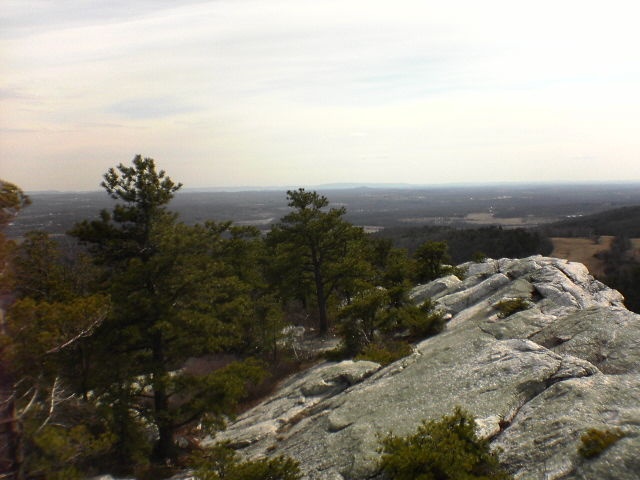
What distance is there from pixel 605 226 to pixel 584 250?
47928 mm

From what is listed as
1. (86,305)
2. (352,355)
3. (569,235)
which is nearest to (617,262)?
(569,235)

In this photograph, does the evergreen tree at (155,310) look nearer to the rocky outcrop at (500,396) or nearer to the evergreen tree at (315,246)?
the rocky outcrop at (500,396)

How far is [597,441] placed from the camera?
629cm

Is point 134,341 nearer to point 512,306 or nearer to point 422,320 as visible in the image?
point 422,320

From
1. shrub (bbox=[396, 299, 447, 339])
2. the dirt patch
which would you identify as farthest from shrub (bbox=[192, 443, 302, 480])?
the dirt patch

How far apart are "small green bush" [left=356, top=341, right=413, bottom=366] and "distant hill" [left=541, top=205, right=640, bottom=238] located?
11242 centimetres

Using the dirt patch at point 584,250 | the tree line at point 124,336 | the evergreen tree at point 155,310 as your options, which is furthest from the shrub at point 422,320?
the dirt patch at point 584,250

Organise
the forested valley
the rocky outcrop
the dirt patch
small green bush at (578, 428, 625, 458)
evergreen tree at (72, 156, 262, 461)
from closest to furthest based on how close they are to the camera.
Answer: small green bush at (578, 428, 625, 458)
the rocky outcrop
the forested valley
evergreen tree at (72, 156, 262, 461)
the dirt patch

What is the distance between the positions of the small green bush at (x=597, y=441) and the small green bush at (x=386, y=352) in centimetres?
787

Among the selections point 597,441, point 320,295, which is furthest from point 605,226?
point 597,441

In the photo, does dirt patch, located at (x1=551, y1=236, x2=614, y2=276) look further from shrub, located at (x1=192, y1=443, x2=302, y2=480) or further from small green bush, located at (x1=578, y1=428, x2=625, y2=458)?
shrub, located at (x1=192, y1=443, x2=302, y2=480)

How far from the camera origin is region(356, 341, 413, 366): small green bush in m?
14.5

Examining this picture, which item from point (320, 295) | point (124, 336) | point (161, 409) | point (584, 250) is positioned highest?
point (124, 336)

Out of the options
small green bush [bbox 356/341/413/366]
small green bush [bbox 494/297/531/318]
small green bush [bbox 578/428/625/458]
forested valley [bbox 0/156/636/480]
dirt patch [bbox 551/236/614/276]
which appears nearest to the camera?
small green bush [bbox 578/428/625/458]
